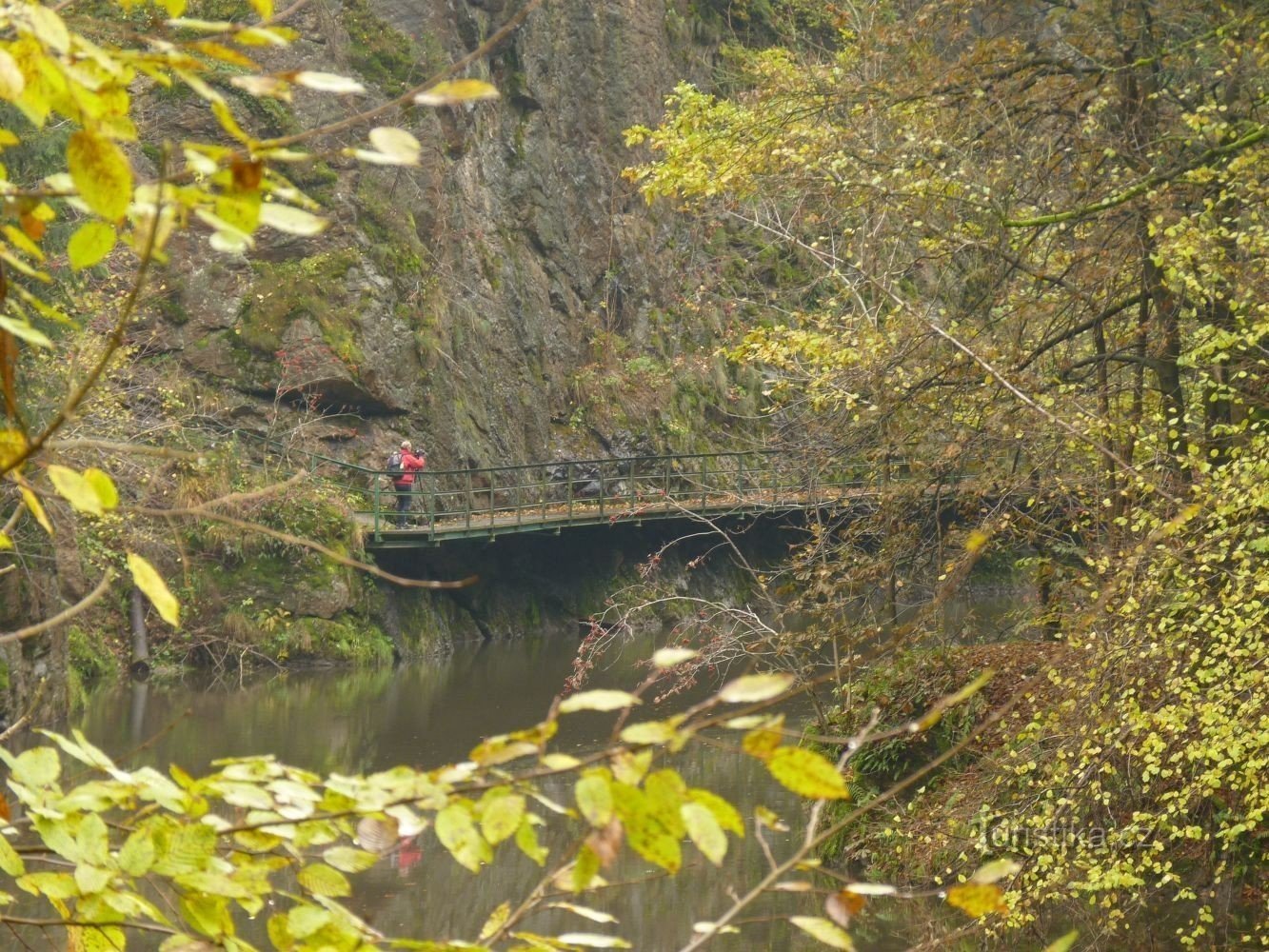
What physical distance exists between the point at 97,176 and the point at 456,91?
37 centimetres

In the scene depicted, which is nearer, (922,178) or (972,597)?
(922,178)

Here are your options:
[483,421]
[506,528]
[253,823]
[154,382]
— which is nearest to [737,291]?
[483,421]

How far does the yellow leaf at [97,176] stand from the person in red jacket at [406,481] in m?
20.3

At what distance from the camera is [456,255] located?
1033 inches

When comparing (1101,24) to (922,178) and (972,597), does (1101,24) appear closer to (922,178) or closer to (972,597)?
(922,178)

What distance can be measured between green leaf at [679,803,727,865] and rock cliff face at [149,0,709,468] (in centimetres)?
1797

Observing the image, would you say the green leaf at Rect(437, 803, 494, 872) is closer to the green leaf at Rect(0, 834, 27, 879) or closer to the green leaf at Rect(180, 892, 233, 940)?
the green leaf at Rect(180, 892, 233, 940)

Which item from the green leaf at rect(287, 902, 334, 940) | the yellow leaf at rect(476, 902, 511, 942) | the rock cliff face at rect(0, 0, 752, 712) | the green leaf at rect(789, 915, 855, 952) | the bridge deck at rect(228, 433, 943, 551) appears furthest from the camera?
the bridge deck at rect(228, 433, 943, 551)

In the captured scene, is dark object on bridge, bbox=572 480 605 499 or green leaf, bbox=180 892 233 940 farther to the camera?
dark object on bridge, bbox=572 480 605 499

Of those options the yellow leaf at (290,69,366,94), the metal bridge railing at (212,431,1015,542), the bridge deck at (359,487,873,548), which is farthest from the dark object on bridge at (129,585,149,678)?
the yellow leaf at (290,69,366,94)

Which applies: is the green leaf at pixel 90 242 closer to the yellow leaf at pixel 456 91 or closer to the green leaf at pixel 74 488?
the green leaf at pixel 74 488

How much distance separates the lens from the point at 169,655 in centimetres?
1925

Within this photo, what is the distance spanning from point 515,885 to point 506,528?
13106mm

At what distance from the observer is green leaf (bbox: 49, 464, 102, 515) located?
161 cm
